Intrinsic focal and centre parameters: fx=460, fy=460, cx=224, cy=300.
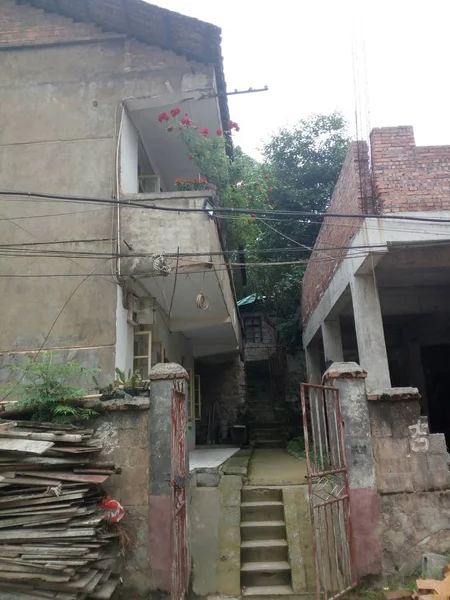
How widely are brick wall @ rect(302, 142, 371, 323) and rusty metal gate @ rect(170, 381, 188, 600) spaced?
328cm

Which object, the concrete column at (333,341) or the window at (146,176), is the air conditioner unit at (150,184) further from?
the concrete column at (333,341)

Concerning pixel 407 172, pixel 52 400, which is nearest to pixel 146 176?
pixel 407 172

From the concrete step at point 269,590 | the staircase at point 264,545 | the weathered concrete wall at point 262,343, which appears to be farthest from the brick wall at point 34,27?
the weathered concrete wall at point 262,343

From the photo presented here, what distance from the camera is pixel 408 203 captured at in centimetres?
718

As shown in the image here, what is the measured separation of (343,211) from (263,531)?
18.9 ft

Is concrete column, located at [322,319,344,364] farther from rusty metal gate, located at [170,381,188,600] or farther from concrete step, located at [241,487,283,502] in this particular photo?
rusty metal gate, located at [170,381,188,600]

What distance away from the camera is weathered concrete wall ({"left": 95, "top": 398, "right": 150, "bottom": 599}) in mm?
4730

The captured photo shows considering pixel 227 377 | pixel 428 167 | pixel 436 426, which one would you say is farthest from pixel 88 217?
pixel 436 426

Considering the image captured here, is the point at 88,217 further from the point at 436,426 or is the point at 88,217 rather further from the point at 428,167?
the point at 436,426

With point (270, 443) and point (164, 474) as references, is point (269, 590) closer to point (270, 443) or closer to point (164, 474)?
point (164, 474)

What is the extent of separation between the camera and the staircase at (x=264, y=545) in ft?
16.5

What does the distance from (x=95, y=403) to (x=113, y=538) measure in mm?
1391

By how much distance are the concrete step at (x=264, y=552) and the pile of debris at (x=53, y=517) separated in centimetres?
154

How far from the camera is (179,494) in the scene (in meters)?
4.86
